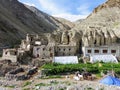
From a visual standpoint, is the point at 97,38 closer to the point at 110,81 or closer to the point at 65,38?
the point at 65,38

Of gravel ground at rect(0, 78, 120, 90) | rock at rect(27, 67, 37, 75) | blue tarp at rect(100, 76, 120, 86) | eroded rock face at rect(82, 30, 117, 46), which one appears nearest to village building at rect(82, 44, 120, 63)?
eroded rock face at rect(82, 30, 117, 46)

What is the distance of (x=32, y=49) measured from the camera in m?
70.3

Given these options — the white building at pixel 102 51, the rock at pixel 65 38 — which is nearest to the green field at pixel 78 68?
the white building at pixel 102 51

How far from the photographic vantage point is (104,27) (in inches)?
3469

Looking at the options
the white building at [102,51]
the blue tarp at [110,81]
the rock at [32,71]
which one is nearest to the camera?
the blue tarp at [110,81]

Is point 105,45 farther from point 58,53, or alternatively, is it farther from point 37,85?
point 37,85

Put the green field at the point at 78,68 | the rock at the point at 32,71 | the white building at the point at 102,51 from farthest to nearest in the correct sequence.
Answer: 1. the white building at the point at 102,51
2. the rock at the point at 32,71
3. the green field at the point at 78,68

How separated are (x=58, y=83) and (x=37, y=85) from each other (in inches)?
131

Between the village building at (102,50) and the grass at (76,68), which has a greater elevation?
the village building at (102,50)

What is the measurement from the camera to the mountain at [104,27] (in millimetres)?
73938

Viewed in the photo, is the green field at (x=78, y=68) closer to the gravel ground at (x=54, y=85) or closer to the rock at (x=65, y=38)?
the gravel ground at (x=54, y=85)

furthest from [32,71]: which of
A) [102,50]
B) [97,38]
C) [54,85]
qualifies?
[97,38]

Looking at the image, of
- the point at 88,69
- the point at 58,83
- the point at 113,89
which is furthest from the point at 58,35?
the point at 113,89

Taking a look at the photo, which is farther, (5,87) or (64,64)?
(64,64)
